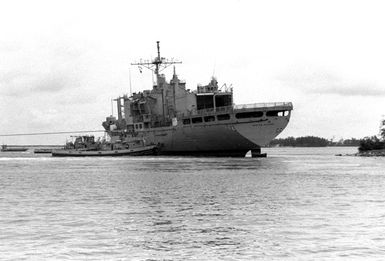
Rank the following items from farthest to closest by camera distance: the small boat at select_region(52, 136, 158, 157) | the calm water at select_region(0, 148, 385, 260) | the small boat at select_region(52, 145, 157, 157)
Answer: the small boat at select_region(52, 136, 158, 157) → the small boat at select_region(52, 145, 157, 157) → the calm water at select_region(0, 148, 385, 260)

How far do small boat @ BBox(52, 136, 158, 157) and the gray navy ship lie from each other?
145cm

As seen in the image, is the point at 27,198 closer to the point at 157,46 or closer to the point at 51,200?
the point at 51,200

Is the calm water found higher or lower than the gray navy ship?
lower

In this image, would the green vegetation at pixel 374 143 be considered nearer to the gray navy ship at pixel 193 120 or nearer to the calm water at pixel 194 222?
the gray navy ship at pixel 193 120

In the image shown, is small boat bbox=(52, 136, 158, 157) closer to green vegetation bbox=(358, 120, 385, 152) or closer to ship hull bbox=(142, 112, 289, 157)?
ship hull bbox=(142, 112, 289, 157)

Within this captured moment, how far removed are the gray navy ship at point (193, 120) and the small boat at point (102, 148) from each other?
1453 millimetres

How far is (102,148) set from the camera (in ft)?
374

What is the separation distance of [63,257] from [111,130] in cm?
9861

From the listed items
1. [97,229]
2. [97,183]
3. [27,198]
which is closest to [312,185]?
[97,183]

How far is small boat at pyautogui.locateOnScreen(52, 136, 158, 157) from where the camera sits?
104125 millimetres

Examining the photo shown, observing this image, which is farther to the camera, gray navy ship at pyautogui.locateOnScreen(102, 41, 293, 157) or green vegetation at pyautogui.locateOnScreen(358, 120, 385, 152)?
green vegetation at pyautogui.locateOnScreen(358, 120, 385, 152)

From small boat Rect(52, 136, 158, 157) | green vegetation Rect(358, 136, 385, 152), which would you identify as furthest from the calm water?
green vegetation Rect(358, 136, 385, 152)

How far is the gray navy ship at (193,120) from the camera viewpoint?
86.9 m

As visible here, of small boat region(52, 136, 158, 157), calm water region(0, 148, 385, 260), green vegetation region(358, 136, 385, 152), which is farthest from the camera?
green vegetation region(358, 136, 385, 152)
